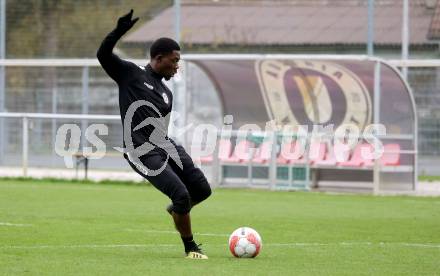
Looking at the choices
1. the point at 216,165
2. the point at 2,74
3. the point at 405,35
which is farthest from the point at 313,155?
the point at 2,74

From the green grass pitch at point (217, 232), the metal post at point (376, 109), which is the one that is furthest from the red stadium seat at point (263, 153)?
the metal post at point (376, 109)

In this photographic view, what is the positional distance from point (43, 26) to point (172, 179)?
→ 16.3 metres

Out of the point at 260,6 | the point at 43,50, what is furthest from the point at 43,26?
the point at 260,6

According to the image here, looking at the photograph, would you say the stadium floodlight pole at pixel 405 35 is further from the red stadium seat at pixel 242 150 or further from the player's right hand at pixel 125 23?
the player's right hand at pixel 125 23

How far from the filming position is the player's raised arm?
962 centimetres

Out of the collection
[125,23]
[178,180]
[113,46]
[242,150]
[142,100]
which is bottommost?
[242,150]

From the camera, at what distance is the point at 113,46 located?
31.9 feet

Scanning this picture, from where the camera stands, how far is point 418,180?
75.7ft

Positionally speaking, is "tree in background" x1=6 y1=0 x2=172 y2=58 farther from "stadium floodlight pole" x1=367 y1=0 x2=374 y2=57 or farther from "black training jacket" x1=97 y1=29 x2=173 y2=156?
"black training jacket" x1=97 y1=29 x2=173 y2=156

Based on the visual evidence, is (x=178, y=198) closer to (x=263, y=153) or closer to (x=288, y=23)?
(x=263, y=153)

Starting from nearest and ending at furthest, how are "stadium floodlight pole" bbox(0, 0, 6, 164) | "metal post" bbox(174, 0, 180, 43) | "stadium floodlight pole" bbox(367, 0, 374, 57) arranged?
"stadium floodlight pole" bbox(367, 0, 374, 57) < "metal post" bbox(174, 0, 180, 43) < "stadium floodlight pole" bbox(0, 0, 6, 164)

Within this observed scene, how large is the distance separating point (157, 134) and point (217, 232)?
3134 mm

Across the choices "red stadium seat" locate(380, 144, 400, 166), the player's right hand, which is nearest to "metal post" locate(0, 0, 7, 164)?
"red stadium seat" locate(380, 144, 400, 166)

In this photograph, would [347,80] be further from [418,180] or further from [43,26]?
[43,26]
